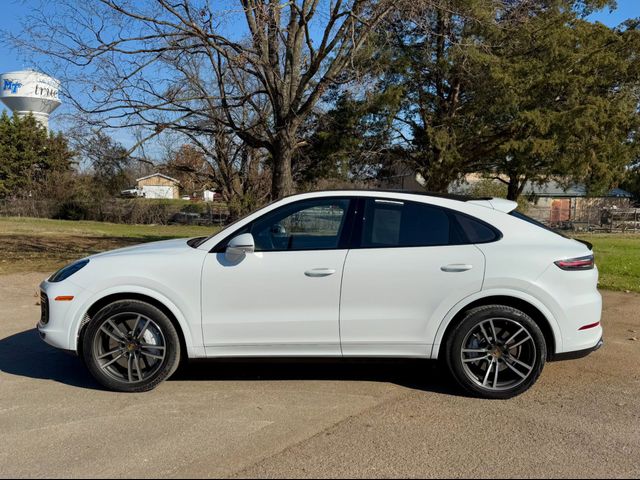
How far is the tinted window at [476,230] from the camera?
4.41 m

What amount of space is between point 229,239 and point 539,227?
8.49ft

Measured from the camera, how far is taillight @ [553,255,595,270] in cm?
432

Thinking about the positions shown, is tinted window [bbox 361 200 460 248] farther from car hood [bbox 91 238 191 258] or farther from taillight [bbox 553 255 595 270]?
car hood [bbox 91 238 191 258]

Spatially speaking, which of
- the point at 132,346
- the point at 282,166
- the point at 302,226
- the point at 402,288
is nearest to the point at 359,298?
the point at 402,288

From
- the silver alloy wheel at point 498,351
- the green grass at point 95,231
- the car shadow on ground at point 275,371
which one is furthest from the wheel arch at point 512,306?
the green grass at point 95,231

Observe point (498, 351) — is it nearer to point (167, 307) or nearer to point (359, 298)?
point (359, 298)

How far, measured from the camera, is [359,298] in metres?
4.34

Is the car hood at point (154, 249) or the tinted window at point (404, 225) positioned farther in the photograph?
the car hood at point (154, 249)

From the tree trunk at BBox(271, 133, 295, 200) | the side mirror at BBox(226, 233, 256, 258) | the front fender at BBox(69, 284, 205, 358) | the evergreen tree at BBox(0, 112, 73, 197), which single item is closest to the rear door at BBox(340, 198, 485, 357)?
the side mirror at BBox(226, 233, 256, 258)

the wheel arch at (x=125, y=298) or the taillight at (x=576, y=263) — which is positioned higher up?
the taillight at (x=576, y=263)

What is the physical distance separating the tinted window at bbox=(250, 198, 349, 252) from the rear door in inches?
10.3

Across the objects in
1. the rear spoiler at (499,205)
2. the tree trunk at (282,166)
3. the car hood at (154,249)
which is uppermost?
the tree trunk at (282,166)

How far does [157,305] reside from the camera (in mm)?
4520

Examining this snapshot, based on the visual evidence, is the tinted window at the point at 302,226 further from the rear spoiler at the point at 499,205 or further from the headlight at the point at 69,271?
the headlight at the point at 69,271
